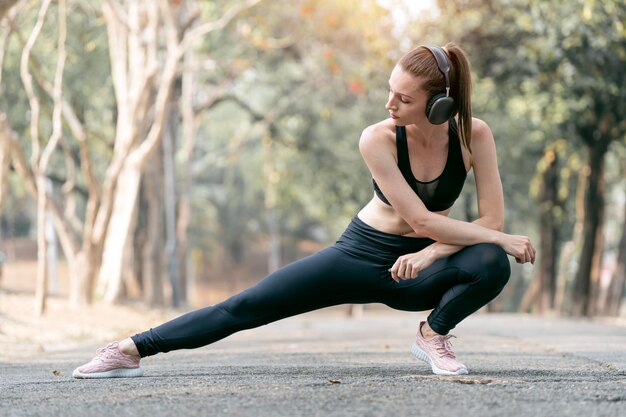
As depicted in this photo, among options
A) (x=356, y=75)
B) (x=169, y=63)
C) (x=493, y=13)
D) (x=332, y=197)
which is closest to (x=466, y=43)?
(x=493, y=13)

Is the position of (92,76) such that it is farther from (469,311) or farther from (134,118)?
(469,311)

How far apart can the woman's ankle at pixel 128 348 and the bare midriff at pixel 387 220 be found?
135 cm

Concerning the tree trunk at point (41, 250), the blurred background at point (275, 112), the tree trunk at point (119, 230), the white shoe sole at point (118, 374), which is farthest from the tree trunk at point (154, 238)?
the white shoe sole at point (118, 374)

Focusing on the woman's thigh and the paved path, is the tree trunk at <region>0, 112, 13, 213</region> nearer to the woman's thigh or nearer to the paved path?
the paved path

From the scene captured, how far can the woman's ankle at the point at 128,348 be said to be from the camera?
21.7 ft

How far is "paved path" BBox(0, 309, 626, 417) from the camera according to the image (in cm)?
507

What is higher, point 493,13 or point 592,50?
point 493,13

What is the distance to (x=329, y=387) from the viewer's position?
19.1ft

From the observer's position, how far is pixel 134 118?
66.9 feet

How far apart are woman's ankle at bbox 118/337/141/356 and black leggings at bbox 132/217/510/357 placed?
0.13 m

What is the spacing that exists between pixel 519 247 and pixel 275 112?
2813cm

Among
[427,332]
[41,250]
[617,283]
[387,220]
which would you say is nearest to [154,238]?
[617,283]

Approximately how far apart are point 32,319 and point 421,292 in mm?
10755

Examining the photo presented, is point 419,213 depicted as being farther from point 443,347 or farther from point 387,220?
point 443,347
